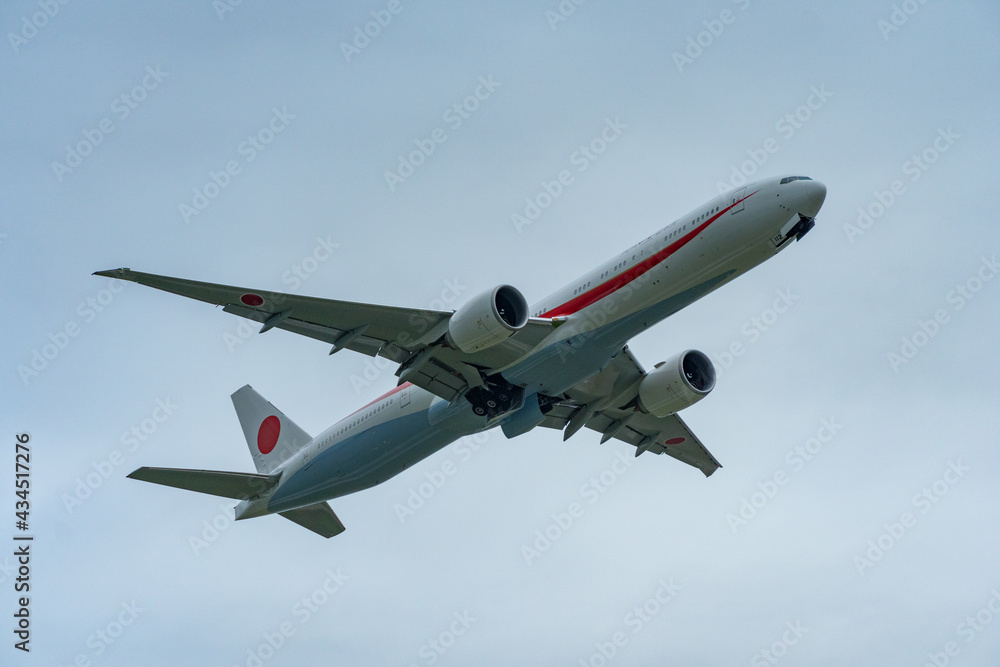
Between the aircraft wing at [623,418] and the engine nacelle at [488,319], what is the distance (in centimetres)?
598

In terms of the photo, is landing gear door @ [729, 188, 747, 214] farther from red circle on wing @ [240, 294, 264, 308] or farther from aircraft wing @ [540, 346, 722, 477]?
red circle on wing @ [240, 294, 264, 308]

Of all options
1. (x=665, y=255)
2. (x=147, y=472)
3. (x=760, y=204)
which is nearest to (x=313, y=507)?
(x=147, y=472)

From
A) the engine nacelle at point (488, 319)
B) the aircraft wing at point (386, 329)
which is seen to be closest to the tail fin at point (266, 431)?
the aircraft wing at point (386, 329)

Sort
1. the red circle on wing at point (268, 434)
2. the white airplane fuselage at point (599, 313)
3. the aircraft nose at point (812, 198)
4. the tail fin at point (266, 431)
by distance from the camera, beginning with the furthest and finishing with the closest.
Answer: the red circle on wing at point (268, 434)
the tail fin at point (266, 431)
the white airplane fuselage at point (599, 313)
the aircraft nose at point (812, 198)

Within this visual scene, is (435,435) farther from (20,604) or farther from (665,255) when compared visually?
(20,604)

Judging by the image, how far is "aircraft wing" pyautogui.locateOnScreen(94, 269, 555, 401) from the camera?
2800cm

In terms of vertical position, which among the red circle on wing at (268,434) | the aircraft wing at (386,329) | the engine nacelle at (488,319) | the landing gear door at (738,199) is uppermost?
the landing gear door at (738,199)

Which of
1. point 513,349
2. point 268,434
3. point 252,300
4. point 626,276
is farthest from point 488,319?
point 268,434

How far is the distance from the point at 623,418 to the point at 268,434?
47.8 feet

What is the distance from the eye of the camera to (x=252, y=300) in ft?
91.8

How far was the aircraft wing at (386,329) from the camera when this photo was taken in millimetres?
28000

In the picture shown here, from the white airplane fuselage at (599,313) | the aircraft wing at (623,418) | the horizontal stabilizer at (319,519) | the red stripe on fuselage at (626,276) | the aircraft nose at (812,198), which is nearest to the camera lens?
the aircraft nose at (812,198)

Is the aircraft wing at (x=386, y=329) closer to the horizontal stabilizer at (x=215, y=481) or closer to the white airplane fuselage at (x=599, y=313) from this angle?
the white airplane fuselage at (x=599, y=313)

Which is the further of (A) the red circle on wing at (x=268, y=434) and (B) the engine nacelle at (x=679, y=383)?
(A) the red circle on wing at (x=268, y=434)
